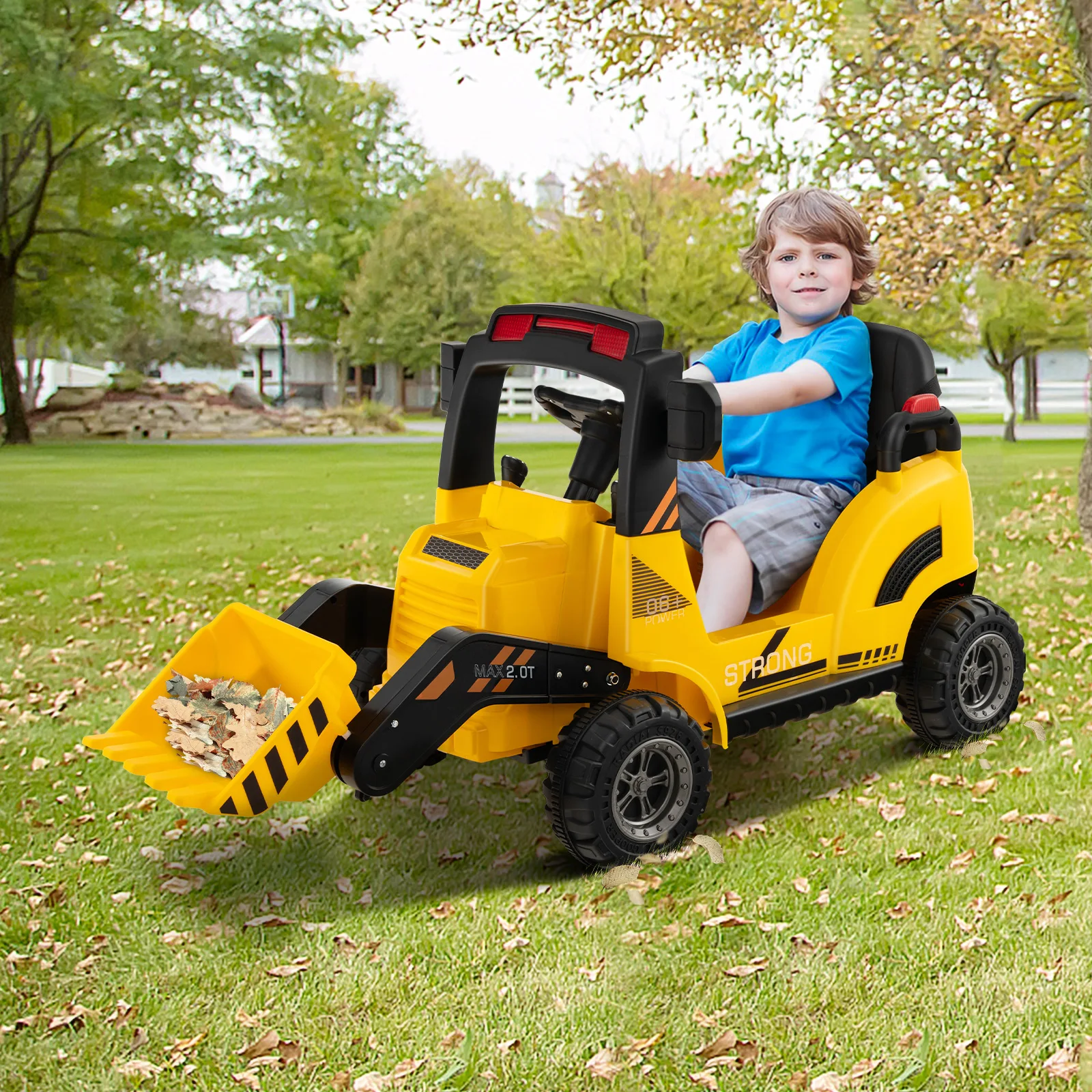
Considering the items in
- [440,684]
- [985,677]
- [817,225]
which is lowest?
[985,677]

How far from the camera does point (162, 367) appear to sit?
2076 inches

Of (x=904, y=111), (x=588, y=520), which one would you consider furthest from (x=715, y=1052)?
(x=904, y=111)

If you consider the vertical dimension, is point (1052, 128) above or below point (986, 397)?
above

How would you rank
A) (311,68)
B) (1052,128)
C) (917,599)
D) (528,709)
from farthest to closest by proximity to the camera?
(311,68) < (1052,128) < (917,599) < (528,709)

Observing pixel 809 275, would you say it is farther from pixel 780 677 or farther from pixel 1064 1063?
pixel 1064 1063

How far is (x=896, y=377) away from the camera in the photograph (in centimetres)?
409

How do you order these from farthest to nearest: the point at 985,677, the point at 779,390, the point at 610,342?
the point at 985,677 < the point at 779,390 < the point at 610,342

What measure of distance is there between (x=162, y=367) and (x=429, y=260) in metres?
20.8

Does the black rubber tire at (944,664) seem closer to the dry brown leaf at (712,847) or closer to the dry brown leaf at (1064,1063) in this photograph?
the dry brown leaf at (712,847)

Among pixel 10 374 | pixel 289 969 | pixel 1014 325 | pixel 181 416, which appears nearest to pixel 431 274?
pixel 181 416

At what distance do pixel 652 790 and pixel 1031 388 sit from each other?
27769mm

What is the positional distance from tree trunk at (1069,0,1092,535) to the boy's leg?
157 inches

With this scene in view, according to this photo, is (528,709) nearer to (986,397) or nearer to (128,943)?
(128,943)

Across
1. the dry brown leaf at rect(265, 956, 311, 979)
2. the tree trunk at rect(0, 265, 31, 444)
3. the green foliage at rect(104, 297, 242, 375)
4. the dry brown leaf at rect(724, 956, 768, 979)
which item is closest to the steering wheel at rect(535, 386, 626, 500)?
the dry brown leaf at rect(724, 956, 768, 979)
